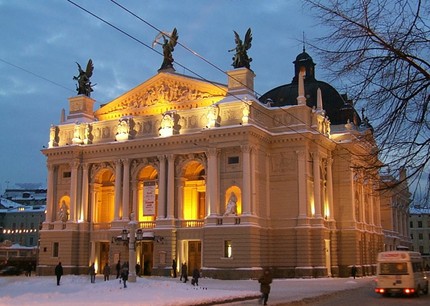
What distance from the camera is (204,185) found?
2366 inches

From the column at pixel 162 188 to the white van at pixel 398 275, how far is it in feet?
89.2

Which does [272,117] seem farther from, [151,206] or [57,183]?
[57,183]

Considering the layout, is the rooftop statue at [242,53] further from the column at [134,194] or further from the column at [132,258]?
the column at [132,258]

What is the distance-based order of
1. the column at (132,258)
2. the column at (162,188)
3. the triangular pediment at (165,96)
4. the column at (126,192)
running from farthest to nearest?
the column at (126,192) < the triangular pediment at (165,96) < the column at (162,188) < the column at (132,258)

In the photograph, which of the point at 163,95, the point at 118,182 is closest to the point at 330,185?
the point at 163,95

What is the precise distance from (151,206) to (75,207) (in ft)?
29.3

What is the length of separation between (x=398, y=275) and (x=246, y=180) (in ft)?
71.4

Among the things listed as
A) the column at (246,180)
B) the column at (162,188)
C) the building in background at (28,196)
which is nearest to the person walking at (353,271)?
the column at (246,180)

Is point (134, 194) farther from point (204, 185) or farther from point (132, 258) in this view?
point (132, 258)

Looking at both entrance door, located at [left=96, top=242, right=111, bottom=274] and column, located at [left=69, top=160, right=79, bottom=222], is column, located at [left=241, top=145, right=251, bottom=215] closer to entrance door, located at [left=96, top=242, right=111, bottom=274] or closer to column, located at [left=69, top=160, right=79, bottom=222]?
entrance door, located at [left=96, top=242, right=111, bottom=274]

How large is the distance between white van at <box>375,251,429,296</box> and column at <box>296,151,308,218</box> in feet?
68.7

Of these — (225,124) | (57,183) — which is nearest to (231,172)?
(225,124)

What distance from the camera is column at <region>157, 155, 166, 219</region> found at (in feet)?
187

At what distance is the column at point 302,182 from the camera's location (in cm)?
5438
